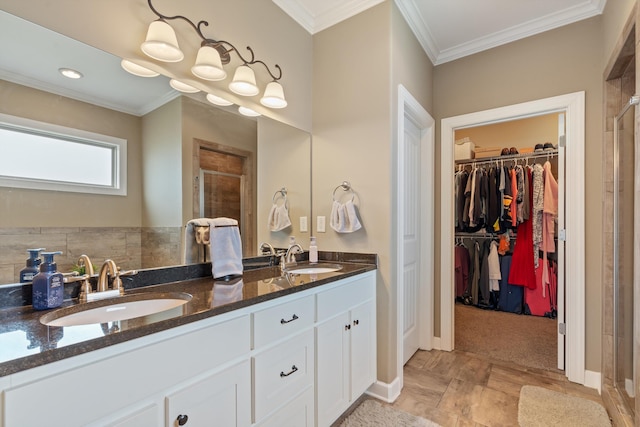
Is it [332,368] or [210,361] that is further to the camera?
[332,368]

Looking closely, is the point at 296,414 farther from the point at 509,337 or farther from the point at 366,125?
the point at 509,337

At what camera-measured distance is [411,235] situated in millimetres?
2645

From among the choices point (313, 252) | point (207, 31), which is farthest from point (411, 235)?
point (207, 31)

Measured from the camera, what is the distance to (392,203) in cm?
208

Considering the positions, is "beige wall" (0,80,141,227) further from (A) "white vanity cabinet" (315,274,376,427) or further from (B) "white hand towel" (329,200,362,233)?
(B) "white hand towel" (329,200,362,233)

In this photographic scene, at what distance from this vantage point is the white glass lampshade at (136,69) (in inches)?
54.4

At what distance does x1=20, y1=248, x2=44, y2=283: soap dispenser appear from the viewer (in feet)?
3.58

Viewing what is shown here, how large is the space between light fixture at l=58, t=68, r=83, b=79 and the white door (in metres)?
2.09

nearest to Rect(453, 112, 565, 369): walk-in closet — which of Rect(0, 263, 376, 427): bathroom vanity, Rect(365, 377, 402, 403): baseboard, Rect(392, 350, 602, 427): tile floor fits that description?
Rect(392, 350, 602, 427): tile floor

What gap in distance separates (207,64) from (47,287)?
119 centimetres

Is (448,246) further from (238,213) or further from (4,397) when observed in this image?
(4,397)

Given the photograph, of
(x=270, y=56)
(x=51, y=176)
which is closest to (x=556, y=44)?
(x=270, y=56)

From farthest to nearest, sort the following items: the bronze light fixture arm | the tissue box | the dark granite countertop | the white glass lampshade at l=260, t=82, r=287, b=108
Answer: the tissue box
the white glass lampshade at l=260, t=82, r=287, b=108
the bronze light fixture arm
the dark granite countertop

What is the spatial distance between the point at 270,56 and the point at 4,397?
2076mm
